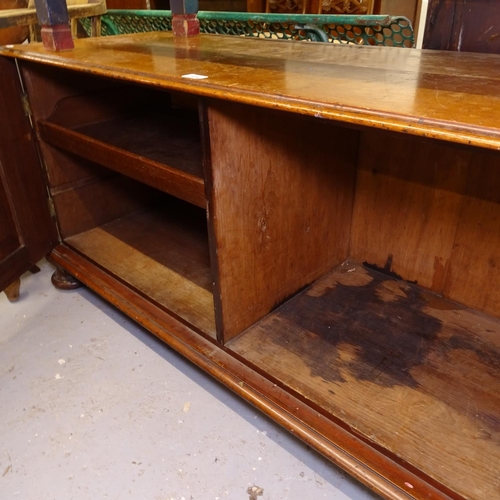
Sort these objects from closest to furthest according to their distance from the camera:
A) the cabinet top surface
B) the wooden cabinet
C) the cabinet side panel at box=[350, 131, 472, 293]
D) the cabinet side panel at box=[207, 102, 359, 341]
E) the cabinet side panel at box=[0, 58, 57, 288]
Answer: the cabinet top surface → the cabinet side panel at box=[207, 102, 359, 341] → the wooden cabinet → the cabinet side panel at box=[350, 131, 472, 293] → the cabinet side panel at box=[0, 58, 57, 288]

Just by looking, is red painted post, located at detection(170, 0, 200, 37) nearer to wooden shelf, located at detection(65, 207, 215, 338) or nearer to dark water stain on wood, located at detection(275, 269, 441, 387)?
wooden shelf, located at detection(65, 207, 215, 338)

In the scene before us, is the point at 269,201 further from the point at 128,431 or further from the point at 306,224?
the point at 128,431

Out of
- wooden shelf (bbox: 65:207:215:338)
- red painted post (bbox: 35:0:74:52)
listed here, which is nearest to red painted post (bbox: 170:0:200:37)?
red painted post (bbox: 35:0:74:52)

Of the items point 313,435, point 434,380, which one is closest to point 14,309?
point 313,435

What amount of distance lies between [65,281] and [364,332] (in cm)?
105

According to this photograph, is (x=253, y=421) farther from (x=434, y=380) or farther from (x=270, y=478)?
(x=434, y=380)

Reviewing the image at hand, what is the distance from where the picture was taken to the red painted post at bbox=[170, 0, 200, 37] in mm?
1526

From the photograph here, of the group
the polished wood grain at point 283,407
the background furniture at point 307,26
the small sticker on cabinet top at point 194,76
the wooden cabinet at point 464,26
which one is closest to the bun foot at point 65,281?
the polished wood grain at point 283,407

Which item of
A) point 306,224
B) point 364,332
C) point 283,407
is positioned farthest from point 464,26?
point 283,407

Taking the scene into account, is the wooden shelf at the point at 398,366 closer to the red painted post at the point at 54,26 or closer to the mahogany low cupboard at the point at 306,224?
the mahogany low cupboard at the point at 306,224

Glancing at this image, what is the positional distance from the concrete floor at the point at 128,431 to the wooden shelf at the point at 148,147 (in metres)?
0.54

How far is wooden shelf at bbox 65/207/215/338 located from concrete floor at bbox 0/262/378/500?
18cm

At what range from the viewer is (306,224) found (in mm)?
1233

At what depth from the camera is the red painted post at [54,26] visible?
1300mm
